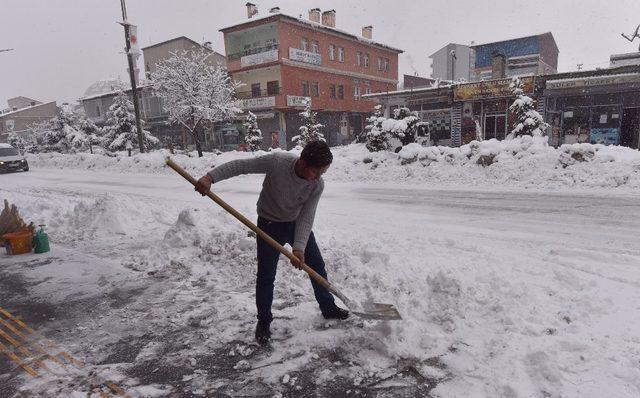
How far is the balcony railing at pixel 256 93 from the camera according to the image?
104 feet

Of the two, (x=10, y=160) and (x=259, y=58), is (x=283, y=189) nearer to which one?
(x=10, y=160)

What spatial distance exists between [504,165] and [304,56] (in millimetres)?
23593

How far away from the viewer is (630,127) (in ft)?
63.3

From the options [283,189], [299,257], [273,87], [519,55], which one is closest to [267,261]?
[299,257]

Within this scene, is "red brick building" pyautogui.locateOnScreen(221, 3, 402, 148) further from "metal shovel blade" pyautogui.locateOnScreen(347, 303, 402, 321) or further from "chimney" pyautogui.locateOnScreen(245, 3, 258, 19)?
"metal shovel blade" pyautogui.locateOnScreen(347, 303, 402, 321)

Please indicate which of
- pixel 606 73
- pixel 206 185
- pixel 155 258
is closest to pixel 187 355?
pixel 206 185

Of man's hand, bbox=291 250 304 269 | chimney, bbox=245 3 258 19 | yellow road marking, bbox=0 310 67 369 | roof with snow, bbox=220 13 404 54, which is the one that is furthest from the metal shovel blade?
chimney, bbox=245 3 258 19

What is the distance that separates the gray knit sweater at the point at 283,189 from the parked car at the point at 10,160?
Result: 78.2 feet

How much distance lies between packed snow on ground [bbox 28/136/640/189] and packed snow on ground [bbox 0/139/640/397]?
196 centimetres

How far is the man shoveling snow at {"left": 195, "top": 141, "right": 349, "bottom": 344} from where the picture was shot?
3160 millimetres

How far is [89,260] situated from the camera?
18.6ft

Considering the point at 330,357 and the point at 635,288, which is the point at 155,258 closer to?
the point at 330,357

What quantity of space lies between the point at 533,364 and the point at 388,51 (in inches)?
1655

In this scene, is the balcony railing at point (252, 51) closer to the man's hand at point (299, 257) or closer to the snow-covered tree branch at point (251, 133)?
the snow-covered tree branch at point (251, 133)
